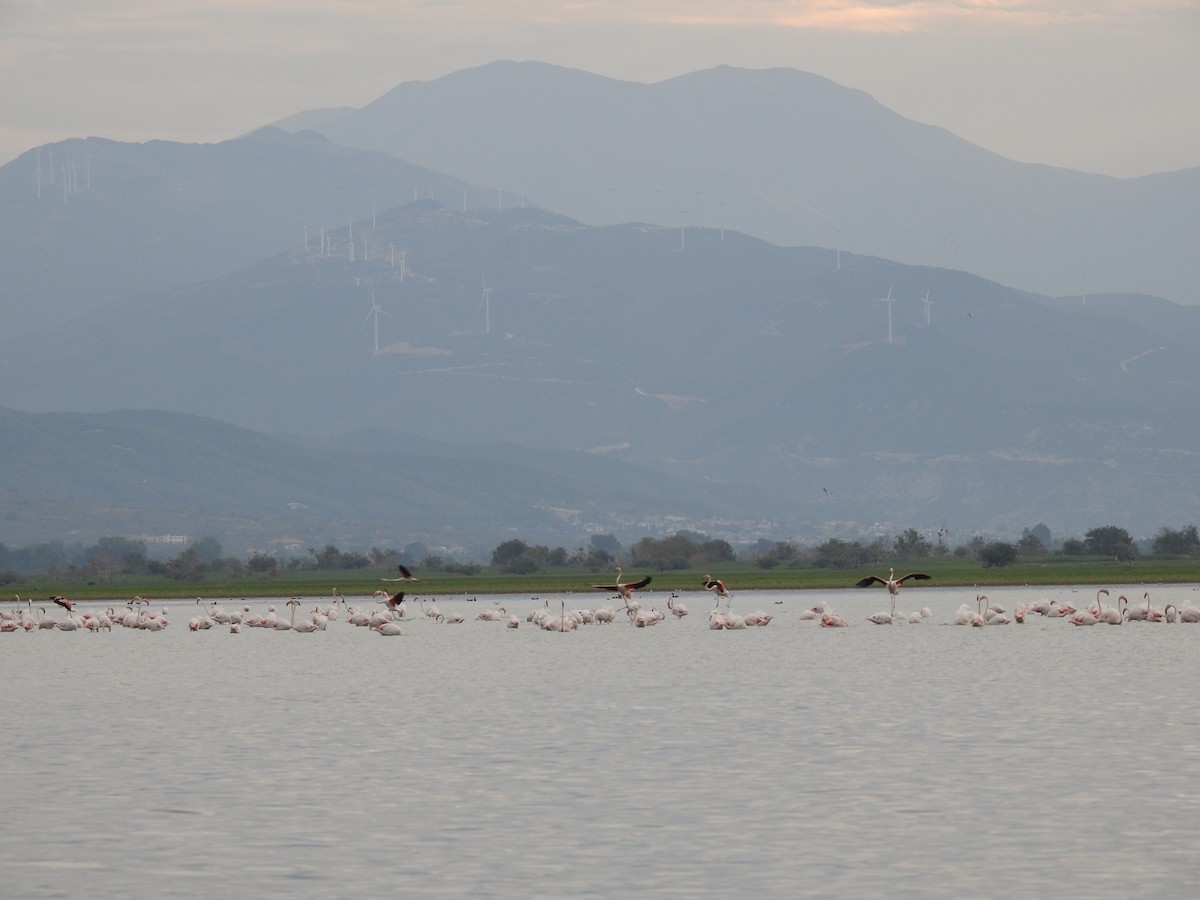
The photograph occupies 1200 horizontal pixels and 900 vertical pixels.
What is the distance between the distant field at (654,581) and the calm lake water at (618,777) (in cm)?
5228

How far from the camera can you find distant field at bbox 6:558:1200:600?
106375mm

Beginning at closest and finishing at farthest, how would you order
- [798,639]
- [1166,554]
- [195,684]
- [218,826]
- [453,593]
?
[218,826], [195,684], [798,639], [453,593], [1166,554]

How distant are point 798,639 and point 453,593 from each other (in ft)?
156

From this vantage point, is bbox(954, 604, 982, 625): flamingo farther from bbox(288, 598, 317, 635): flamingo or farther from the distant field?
the distant field

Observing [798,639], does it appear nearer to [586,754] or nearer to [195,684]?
[195,684]

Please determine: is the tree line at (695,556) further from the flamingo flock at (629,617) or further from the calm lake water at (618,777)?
the calm lake water at (618,777)

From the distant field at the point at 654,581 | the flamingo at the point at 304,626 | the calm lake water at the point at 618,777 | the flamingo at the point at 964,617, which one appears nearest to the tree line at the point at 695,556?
the distant field at the point at 654,581

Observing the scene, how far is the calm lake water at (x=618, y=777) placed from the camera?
22.9 meters

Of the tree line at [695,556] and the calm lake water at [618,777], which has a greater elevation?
the tree line at [695,556]

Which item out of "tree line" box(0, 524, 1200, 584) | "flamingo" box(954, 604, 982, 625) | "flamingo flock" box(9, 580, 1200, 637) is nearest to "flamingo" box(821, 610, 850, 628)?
"flamingo flock" box(9, 580, 1200, 637)

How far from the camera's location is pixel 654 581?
375ft

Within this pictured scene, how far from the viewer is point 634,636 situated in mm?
65562

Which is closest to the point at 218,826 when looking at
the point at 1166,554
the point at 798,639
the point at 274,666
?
the point at 274,666

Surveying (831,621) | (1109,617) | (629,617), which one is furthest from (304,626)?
(1109,617)
